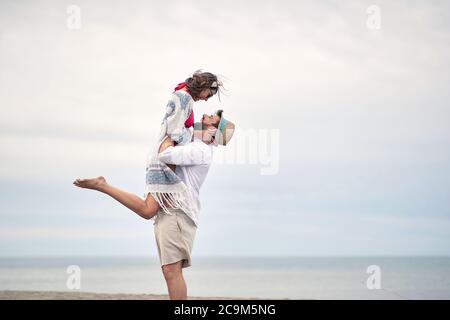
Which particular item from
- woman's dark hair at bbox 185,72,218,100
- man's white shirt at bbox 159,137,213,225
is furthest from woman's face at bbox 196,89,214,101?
man's white shirt at bbox 159,137,213,225

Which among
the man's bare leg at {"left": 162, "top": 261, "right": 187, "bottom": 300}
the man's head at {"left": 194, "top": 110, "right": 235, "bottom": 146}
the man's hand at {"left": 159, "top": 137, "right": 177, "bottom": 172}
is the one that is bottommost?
the man's bare leg at {"left": 162, "top": 261, "right": 187, "bottom": 300}

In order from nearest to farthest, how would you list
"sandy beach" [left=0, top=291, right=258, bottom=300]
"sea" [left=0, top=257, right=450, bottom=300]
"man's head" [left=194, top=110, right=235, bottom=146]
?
"man's head" [left=194, top=110, right=235, bottom=146]
"sandy beach" [left=0, top=291, right=258, bottom=300]
"sea" [left=0, top=257, right=450, bottom=300]

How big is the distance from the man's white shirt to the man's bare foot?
1.13 feet

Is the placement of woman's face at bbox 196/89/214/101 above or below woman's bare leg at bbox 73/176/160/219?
above

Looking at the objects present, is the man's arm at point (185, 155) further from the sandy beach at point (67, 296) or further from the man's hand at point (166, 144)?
the sandy beach at point (67, 296)

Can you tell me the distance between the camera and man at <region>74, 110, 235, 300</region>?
4227 mm

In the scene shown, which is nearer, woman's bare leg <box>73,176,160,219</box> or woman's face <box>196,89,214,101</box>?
woman's bare leg <box>73,176,160,219</box>

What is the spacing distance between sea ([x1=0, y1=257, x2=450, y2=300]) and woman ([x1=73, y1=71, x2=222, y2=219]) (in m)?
6.92

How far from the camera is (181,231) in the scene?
4.30 metres

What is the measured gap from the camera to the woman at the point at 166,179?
425cm

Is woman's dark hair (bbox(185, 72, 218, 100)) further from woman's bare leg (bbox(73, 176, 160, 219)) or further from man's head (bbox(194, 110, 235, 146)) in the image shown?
woman's bare leg (bbox(73, 176, 160, 219))

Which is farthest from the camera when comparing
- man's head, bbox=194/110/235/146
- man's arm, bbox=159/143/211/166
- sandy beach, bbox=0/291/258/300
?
sandy beach, bbox=0/291/258/300

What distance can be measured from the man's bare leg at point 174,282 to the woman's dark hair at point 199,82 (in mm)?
967
